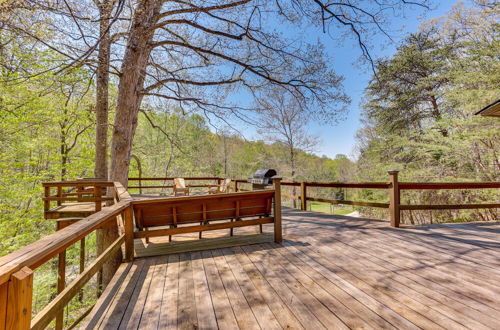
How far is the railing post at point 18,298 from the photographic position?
0.85 m

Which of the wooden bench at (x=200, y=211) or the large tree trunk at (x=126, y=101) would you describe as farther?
the large tree trunk at (x=126, y=101)

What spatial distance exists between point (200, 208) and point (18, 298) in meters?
2.38

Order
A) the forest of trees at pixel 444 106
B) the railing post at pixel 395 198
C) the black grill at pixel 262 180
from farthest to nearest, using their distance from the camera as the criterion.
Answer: the forest of trees at pixel 444 106, the black grill at pixel 262 180, the railing post at pixel 395 198

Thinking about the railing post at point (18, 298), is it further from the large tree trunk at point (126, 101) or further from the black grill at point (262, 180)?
the black grill at point (262, 180)

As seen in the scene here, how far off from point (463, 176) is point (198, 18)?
12068 millimetres

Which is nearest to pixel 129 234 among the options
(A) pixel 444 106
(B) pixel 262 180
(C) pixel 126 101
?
(C) pixel 126 101

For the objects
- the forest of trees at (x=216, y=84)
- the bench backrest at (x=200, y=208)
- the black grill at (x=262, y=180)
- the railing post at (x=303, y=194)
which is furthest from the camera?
the black grill at (x=262, y=180)

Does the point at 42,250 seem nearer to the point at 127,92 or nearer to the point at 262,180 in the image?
the point at 127,92

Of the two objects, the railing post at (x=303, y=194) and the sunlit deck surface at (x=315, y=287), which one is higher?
the railing post at (x=303, y=194)

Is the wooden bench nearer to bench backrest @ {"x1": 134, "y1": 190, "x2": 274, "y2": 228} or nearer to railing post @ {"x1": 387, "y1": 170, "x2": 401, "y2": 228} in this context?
bench backrest @ {"x1": 134, "y1": 190, "x2": 274, "y2": 228}

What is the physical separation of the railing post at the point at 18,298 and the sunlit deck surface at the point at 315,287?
0.95 m

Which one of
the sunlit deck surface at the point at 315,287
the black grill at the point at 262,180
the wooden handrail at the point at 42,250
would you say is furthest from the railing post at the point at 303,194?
the wooden handrail at the point at 42,250

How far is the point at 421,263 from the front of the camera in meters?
2.66

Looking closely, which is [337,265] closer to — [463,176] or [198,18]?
[198,18]
